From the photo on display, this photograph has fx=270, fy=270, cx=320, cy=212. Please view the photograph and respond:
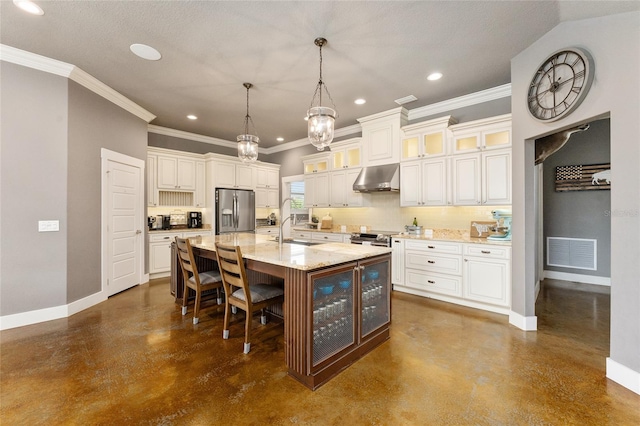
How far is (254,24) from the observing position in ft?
8.16

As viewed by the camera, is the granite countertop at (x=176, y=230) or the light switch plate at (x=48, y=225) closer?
the light switch plate at (x=48, y=225)

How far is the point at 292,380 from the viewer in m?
2.03

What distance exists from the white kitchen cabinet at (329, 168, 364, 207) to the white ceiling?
1.54 metres

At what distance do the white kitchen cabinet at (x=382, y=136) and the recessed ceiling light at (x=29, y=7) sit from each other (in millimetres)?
4072

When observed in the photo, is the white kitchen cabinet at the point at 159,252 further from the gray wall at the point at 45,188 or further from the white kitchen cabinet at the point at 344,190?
the white kitchen cabinet at the point at 344,190

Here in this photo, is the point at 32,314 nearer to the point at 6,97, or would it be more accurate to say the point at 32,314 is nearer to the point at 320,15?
the point at 6,97

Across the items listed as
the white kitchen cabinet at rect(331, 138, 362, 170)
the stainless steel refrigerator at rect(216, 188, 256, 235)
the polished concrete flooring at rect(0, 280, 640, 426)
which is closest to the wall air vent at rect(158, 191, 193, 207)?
the stainless steel refrigerator at rect(216, 188, 256, 235)

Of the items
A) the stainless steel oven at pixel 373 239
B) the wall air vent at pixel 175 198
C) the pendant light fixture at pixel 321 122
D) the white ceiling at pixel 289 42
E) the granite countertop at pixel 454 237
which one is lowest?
the stainless steel oven at pixel 373 239

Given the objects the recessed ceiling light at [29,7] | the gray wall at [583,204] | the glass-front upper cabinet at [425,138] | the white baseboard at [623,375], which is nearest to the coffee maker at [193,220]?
the recessed ceiling light at [29,7]

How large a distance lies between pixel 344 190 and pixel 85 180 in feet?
13.2

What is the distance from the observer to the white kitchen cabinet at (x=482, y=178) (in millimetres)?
3537

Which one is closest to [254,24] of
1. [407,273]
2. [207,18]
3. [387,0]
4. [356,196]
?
[207,18]

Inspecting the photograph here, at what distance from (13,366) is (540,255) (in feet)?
23.3

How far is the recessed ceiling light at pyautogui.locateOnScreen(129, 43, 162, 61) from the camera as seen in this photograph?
2820 millimetres
